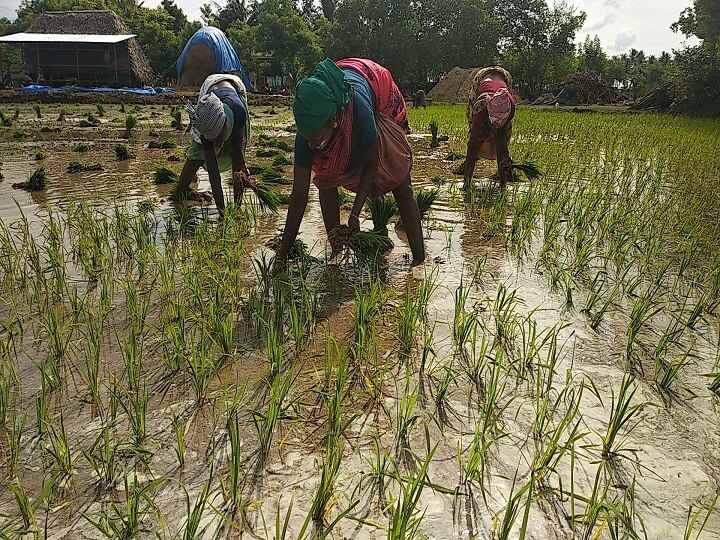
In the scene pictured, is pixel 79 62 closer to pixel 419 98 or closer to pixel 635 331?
pixel 419 98

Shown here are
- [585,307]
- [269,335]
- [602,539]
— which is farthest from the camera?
[585,307]

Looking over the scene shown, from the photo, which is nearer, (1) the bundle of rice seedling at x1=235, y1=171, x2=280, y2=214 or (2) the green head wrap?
(2) the green head wrap

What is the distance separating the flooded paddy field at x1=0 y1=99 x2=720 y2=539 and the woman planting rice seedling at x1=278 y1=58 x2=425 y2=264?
331 millimetres

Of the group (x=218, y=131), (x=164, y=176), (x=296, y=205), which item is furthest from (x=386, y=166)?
A: (x=164, y=176)

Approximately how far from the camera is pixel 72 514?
138cm

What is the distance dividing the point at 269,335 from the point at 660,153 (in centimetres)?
740

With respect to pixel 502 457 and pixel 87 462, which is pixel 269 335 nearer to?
pixel 87 462

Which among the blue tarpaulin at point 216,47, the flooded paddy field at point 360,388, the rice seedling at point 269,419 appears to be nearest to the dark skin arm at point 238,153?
the blue tarpaulin at point 216,47

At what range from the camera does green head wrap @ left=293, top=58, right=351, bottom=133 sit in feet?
8.60

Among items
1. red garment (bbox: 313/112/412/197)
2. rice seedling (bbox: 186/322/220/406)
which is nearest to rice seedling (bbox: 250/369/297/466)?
rice seedling (bbox: 186/322/220/406)

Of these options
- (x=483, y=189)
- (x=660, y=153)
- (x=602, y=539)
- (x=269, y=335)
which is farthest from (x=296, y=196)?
(x=660, y=153)

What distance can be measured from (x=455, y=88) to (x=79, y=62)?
1903 centimetres

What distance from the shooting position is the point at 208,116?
4066mm

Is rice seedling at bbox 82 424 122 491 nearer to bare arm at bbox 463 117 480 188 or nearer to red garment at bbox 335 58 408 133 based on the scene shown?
red garment at bbox 335 58 408 133
